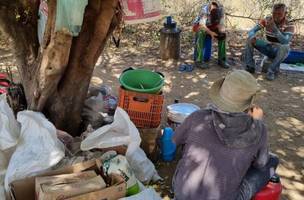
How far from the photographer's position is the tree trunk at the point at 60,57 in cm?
328

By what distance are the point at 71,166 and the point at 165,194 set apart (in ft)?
2.98

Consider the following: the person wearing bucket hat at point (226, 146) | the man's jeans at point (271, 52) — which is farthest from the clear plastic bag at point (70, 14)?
the man's jeans at point (271, 52)

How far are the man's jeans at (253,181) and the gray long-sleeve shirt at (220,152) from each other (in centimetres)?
5

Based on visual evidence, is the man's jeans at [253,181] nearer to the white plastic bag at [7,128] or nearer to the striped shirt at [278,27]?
the white plastic bag at [7,128]

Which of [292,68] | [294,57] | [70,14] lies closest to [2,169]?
[70,14]

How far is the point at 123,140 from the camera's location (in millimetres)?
3283

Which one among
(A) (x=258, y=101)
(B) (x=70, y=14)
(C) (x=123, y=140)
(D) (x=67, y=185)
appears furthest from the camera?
(A) (x=258, y=101)

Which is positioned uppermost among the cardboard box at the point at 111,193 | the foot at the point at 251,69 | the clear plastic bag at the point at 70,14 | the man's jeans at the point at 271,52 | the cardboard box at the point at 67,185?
the clear plastic bag at the point at 70,14

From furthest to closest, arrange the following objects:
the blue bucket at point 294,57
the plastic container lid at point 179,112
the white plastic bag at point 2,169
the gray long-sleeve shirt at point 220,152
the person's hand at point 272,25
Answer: the blue bucket at point 294,57, the person's hand at point 272,25, the plastic container lid at point 179,112, the white plastic bag at point 2,169, the gray long-sleeve shirt at point 220,152

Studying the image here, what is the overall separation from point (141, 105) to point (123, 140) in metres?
0.49

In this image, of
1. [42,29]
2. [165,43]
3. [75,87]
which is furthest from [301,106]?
[42,29]

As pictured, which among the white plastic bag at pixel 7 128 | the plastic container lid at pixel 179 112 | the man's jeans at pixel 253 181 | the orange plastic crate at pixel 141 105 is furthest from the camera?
the plastic container lid at pixel 179 112

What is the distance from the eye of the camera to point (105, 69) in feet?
20.2

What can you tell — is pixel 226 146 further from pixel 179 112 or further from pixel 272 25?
pixel 272 25
